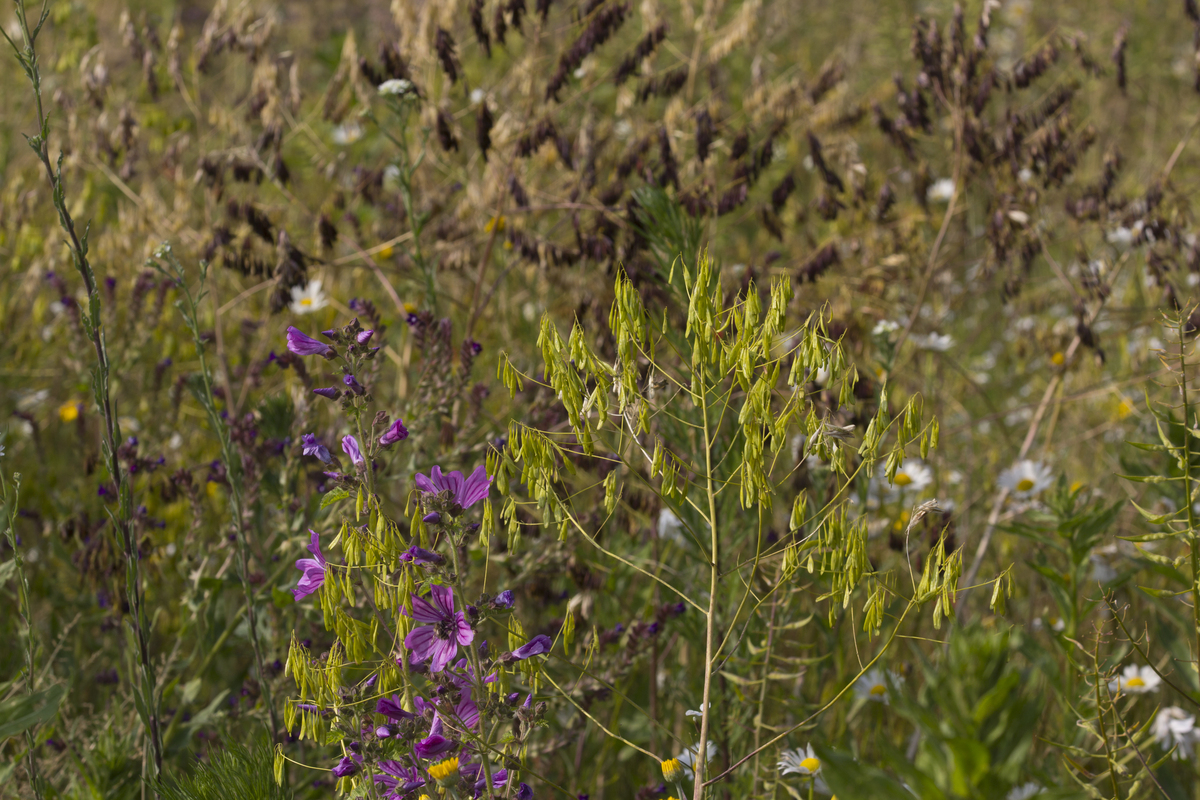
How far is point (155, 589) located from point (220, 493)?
436mm

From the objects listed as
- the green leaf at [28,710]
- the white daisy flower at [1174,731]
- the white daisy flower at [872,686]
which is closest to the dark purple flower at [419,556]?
the green leaf at [28,710]

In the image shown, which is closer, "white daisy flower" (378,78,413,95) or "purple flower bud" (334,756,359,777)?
"purple flower bud" (334,756,359,777)

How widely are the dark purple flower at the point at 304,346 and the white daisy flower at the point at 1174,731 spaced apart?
172cm

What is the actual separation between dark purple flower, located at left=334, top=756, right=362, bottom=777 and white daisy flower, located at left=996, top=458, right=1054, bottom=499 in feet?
6.06

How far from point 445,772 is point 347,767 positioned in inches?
6.0

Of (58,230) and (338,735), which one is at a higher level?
(338,735)

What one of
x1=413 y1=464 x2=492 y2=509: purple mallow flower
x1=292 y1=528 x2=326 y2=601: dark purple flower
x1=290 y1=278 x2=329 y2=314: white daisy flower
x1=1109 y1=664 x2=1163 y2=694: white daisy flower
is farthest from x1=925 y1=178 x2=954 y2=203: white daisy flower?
x1=292 y1=528 x2=326 y2=601: dark purple flower

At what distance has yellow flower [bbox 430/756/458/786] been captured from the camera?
101cm

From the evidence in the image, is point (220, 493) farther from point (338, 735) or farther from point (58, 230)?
point (338, 735)

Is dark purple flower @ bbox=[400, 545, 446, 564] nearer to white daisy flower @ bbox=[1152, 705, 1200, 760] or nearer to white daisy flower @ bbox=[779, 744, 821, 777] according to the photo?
white daisy flower @ bbox=[779, 744, 821, 777]

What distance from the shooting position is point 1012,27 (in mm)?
6074

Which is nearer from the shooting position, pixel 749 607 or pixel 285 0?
pixel 749 607

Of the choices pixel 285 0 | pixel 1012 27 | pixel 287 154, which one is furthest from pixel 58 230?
pixel 1012 27

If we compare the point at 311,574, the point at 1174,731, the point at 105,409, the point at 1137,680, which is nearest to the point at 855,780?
the point at 311,574
